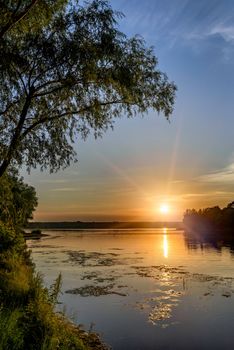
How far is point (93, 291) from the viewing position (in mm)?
31984

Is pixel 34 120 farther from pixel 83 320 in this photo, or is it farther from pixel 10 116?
pixel 83 320

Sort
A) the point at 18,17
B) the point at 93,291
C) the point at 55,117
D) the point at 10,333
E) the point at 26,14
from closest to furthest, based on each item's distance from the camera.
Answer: the point at 10,333
the point at 18,17
the point at 26,14
the point at 55,117
the point at 93,291

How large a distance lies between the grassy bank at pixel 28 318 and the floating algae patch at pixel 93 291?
12.8 meters

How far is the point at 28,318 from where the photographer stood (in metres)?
12.3

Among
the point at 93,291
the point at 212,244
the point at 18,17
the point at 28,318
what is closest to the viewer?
the point at 18,17

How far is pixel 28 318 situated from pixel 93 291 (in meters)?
20.2

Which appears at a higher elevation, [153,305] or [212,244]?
[212,244]

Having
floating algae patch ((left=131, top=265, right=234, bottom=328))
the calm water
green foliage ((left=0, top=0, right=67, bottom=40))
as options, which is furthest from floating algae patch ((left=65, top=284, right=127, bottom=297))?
green foliage ((left=0, top=0, right=67, bottom=40))

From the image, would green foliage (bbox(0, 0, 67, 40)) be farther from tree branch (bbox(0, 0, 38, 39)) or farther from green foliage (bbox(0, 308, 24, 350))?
green foliage (bbox(0, 308, 24, 350))

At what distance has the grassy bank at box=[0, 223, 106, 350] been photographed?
35.4 feet

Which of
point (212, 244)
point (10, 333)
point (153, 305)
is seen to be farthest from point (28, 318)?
point (212, 244)

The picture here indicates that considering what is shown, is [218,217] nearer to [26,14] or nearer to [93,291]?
[93,291]

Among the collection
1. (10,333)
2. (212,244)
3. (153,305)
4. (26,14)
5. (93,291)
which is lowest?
(153,305)

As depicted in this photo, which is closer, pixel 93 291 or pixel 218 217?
pixel 93 291
